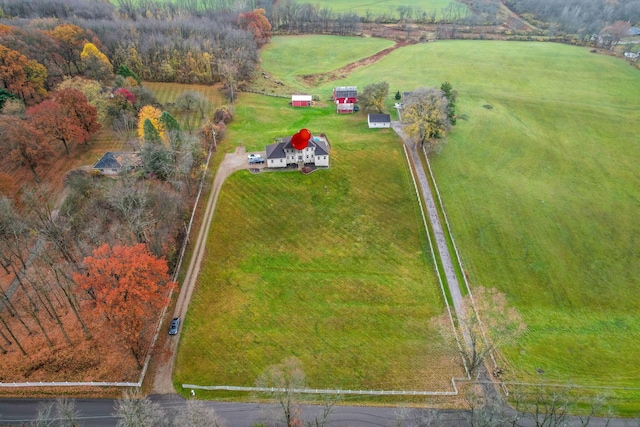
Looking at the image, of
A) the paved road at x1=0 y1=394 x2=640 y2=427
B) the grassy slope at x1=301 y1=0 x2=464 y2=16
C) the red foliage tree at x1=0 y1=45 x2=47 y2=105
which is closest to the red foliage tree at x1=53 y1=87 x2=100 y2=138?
the red foliage tree at x1=0 y1=45 x2=47 y2=105

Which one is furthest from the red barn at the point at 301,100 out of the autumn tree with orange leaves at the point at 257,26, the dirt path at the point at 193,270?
the autumn tree with orange leaves at the point at 257,26

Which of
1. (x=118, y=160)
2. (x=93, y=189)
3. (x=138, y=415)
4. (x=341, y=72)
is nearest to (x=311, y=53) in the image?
(x=341, y=72)

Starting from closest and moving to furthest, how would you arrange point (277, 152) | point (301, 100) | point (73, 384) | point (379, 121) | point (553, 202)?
point (73, 384)
point (553, 202)
point (277, 152)
point (379, 121)
point (301, 100)

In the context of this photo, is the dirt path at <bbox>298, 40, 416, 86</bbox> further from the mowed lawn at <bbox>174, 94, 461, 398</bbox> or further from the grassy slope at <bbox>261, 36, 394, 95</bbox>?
the mowed lawn at <bbox>174, 94, 461, 398</bbox>

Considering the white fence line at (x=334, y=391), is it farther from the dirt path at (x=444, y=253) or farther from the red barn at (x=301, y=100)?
the red barn at (x=301, y=100)

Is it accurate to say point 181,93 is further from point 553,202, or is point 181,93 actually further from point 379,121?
point 553,202

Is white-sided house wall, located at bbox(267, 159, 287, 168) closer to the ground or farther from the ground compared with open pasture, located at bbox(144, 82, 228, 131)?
closer to the ground

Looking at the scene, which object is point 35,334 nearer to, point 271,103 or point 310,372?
point 310,372

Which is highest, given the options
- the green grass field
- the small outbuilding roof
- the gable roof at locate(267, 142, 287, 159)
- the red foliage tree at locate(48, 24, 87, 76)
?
the green grass field
